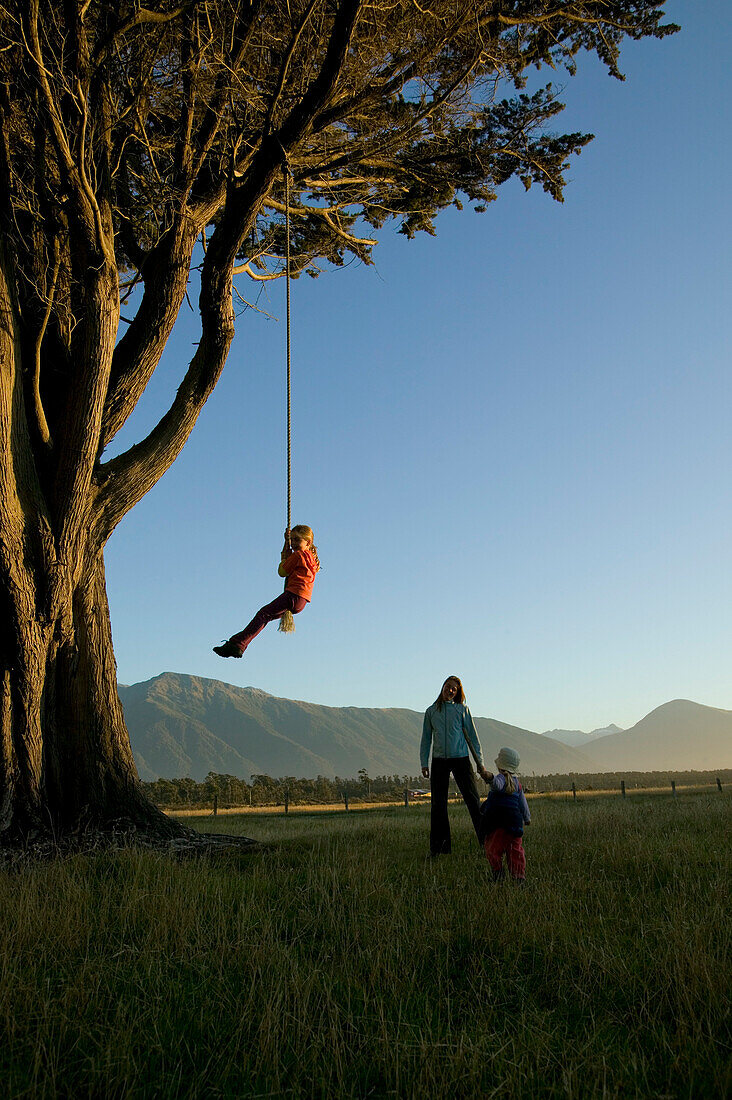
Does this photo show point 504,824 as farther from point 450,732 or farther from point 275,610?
point 275,610

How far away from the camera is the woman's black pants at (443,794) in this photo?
26.7 ft

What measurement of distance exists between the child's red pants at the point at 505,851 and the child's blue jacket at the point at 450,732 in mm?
1733

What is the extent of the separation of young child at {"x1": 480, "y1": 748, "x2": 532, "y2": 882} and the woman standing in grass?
1605 mm

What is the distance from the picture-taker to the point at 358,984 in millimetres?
3520

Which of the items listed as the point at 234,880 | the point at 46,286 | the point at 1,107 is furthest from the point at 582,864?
the point at 1,107

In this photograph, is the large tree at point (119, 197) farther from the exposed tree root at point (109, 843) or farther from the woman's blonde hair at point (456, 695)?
the woman's blonde hair at point (456, 695)

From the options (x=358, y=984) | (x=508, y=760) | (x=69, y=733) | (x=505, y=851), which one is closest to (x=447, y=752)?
(x=508, y=760)

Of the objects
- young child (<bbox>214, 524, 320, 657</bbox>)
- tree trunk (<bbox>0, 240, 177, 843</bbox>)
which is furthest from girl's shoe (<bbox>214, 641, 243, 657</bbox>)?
tree trunk (<bbox>0, 240, 177, 843</bbox>)

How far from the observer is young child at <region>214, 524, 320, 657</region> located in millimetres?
7559

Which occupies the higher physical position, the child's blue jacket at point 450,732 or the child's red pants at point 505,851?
the child's blue jacket at point 450,732

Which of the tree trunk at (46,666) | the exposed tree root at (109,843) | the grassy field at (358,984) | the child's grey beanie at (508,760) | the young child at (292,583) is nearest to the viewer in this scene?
the grassy field at (358,984)

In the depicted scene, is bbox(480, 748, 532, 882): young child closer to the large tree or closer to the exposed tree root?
the exposed tree root

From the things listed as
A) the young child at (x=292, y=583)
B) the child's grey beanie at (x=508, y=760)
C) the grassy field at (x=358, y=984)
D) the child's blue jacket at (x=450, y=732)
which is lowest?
the grassy field at (x=358, y=984)

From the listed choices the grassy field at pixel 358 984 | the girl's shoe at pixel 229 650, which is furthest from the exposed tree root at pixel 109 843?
the girl's shoe at pixel 229 650
